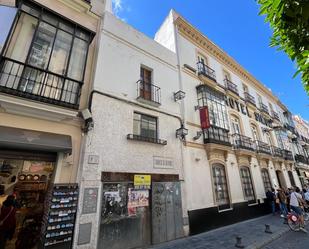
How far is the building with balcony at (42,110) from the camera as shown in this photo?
4.70 meters

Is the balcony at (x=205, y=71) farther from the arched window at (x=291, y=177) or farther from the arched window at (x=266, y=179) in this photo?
the arched window at (x=291, y=177)

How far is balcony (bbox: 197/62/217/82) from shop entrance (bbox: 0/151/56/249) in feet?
31.7

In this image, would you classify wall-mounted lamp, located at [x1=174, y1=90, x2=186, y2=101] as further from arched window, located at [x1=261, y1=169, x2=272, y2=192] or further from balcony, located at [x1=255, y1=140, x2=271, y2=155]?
arched window, located at [x1=261, y1=169, x2=272, y2=192]

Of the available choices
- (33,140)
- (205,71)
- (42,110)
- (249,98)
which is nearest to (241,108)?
(249,98)

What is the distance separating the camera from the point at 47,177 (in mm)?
5668

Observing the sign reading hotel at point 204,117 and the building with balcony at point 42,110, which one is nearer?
the building with balcony at point 42,110

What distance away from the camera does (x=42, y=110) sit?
16.4 feet

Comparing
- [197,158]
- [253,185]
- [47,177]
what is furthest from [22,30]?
[253,185]

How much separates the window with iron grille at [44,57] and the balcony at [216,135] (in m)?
6.75

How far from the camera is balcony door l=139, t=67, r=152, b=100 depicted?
8.29 metres

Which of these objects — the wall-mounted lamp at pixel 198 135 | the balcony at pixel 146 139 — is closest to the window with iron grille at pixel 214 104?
the wall-mounted lamp at pixel 198 135

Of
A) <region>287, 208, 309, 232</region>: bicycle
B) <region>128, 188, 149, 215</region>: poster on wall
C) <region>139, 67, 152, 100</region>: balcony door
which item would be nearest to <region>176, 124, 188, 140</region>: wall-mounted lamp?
<region>139, 67, 152, 100</region>: balcony door

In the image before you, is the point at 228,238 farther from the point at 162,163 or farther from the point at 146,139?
the point at 146,139

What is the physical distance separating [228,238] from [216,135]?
16.4 feet
